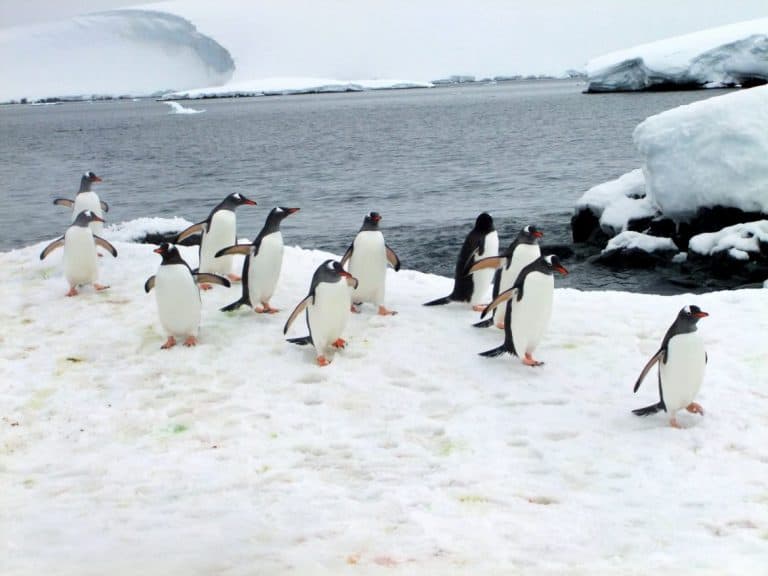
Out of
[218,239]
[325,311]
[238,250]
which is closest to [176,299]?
[238,250]

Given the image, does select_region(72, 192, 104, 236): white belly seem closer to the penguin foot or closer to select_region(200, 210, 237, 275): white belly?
select_region(200, 210, 237, 275): white belly

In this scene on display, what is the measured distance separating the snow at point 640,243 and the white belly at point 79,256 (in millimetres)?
8088

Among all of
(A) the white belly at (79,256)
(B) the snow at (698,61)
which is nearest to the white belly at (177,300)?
(A) the white belly at (79,256)

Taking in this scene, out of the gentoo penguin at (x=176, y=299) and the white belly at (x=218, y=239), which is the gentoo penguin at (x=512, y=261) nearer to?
the gentoo penguin at (x=176, y=299)

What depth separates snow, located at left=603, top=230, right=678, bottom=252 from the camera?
13.2 m

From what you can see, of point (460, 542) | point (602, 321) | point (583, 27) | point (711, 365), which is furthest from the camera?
point (583, 27)

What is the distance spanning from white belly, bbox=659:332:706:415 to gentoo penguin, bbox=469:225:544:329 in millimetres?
1817

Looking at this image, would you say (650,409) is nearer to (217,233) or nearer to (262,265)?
(262,265)

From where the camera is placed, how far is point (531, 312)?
6.23m

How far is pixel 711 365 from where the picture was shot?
6.14 m

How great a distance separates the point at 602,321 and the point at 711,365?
1.13 meters

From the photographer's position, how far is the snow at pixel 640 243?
522 inches

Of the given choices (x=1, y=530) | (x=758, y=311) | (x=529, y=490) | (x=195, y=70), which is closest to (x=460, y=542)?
(x=529, y=490)

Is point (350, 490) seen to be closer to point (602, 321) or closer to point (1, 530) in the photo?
point (1, 530)
